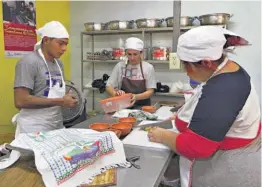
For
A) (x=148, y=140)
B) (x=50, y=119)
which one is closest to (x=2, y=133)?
(x=50, y=119)

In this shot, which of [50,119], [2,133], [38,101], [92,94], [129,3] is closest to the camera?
[38,101]

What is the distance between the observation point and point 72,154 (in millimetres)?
890

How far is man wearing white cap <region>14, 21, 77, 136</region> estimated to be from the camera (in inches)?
63.3

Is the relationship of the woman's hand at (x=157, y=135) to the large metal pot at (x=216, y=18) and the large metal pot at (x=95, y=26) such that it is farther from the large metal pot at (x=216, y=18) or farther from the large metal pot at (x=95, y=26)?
the large metal pot at (x=95, y=26)

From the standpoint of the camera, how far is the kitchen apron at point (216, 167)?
3.15 feet

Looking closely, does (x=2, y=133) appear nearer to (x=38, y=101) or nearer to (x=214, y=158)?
(x=38, y=101)

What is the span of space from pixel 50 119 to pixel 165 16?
2.26 meters

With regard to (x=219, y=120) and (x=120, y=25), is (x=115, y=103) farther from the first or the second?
(x=120, y=25)

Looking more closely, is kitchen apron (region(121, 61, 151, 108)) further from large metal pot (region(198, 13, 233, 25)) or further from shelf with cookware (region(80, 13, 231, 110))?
large metal pot (region(198, 13, 233, 25))

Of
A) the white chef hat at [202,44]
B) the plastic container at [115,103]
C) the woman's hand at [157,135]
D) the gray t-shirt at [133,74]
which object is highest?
the white chef hat at [202,44]

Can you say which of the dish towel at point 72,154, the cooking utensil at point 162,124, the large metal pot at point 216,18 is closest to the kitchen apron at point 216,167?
the dish towel at point 72,154

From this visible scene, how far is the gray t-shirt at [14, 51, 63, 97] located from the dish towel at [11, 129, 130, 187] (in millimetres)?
656

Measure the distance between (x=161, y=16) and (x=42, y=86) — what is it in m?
2.19

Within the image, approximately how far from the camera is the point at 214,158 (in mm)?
1004
